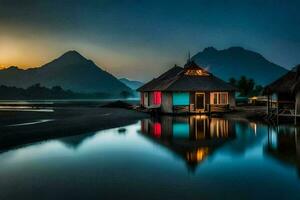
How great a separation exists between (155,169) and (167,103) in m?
28.5

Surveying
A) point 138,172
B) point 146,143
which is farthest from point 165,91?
point 138,172

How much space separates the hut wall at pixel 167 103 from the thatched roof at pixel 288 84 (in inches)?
488

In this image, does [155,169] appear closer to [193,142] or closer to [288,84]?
[193,142]

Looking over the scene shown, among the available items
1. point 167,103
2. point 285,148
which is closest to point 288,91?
point 285,148

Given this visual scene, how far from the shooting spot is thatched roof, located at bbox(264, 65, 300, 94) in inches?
Result: 1053

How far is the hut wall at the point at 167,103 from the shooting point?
A: 3959 centimetres

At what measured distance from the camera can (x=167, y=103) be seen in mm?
40094

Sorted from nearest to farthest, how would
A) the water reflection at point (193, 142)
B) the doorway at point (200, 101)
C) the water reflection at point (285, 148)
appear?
the water reflection at point (285, 148) < the water reflection at point (193, 142) < the doorway at point (200, 101)

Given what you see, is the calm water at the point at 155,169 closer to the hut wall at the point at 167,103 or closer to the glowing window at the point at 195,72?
the hut wall at the point at 167,103

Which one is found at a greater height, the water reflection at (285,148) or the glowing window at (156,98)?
the glowing window at (156,98)

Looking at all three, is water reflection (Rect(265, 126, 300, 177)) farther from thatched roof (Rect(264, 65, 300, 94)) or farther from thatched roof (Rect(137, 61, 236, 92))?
thatched roof (Rect(137, 61, 236, 92))

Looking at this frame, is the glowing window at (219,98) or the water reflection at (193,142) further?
the glowing window at (219,98)

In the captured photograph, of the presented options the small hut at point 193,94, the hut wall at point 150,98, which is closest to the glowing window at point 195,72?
the small hut at point 193,94

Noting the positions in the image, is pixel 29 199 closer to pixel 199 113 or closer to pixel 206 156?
pixel 206 156
